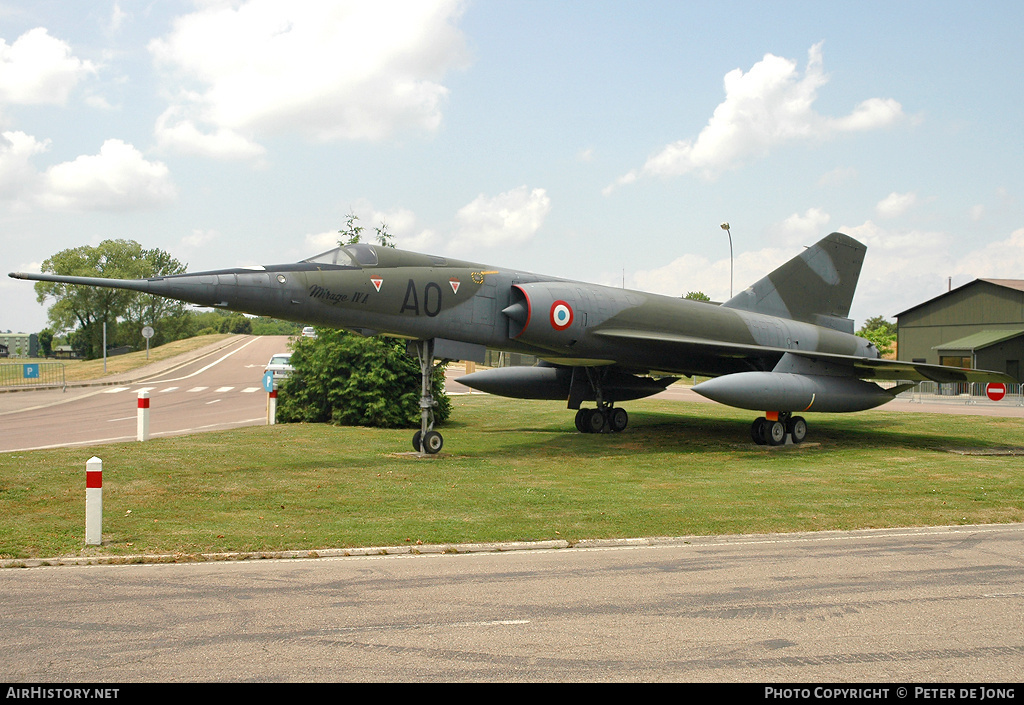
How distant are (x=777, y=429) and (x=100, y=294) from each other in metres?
63.6

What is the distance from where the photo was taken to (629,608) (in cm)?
552

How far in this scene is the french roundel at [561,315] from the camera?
15859 millimetres

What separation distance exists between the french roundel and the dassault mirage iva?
32mm

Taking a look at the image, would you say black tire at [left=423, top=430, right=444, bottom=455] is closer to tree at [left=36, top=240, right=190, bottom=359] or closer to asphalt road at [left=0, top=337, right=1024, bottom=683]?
asphalt road at [left=0, top=337, right=1024, bottom=683]

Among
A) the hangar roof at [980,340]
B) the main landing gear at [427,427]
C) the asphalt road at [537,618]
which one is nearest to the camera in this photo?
the asphalt road at [537,618]

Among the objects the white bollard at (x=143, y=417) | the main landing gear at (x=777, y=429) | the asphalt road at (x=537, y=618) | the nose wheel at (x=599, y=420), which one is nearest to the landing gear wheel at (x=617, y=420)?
the nose wheel at (x=599, y=420)

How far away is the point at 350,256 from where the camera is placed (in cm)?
1402

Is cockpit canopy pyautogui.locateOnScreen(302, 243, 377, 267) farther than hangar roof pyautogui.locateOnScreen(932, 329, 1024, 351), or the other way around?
hangar roof pyautogui.locateOnScreen(932, 329, 1024, 351)

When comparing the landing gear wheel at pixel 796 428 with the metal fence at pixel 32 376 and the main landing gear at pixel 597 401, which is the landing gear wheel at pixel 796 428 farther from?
the metal fence at pixel 32 376

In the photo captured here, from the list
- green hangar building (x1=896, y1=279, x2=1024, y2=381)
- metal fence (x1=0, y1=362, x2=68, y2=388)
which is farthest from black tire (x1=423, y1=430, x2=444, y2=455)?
green hangar building (x1=896, y1=279, x2=1024, y2=381)

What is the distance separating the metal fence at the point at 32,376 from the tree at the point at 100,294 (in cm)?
631

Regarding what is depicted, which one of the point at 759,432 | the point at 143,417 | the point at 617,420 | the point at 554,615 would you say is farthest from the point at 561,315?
the point at 554,615

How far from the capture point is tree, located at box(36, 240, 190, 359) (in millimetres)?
57906
